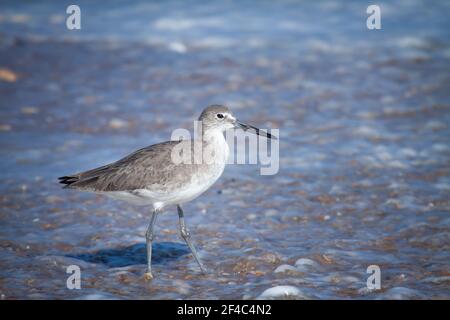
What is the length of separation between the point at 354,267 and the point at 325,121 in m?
4.20

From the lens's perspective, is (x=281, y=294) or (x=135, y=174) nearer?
(x=281, y=294)

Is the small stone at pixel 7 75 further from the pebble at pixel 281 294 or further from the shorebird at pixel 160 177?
the pebble at pixel 281 294

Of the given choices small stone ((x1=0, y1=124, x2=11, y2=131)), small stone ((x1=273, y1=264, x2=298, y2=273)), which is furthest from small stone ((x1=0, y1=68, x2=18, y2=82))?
small stone ((x1=273, y1=264, x2=298, y2=273))

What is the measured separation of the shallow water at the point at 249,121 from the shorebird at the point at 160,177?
0.66m

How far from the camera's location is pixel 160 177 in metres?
6.11

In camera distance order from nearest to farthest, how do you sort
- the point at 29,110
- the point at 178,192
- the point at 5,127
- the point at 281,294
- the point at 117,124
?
the point at 281,294, the point at 178,192, the point at 5,127, the point at 117,124, the point at 29,110

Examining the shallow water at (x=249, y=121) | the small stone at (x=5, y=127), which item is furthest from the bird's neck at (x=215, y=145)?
the small stone at (x=5, y=127)

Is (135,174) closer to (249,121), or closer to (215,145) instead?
(215,145)

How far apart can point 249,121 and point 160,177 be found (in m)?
4.30

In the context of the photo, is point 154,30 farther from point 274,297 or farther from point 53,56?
point 274,297

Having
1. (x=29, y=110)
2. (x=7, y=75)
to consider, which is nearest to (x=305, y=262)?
(x=29, y=110)

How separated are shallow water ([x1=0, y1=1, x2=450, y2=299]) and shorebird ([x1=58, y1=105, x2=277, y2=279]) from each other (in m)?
0.66

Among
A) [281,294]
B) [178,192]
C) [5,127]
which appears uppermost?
[5,127]

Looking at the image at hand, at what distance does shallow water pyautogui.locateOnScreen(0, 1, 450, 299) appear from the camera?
6.22 m
